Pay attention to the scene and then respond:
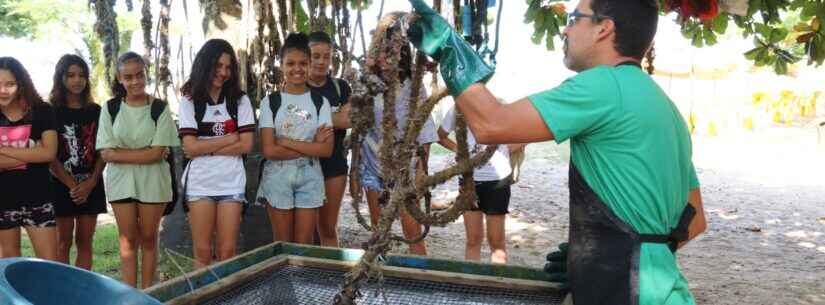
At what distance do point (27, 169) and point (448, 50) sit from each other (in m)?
2.40

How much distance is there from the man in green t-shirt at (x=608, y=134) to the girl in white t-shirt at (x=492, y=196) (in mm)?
2042

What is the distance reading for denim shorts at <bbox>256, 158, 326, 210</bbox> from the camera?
3.42 metres

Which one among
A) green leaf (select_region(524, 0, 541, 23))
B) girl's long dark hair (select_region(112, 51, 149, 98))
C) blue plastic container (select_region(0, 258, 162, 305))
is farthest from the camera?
A: green leaf (select_region(524, 0, 541, 23))

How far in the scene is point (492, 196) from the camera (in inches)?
147

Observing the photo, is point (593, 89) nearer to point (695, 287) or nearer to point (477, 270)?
point (477, 270)

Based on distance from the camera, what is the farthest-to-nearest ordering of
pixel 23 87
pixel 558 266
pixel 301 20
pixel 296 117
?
pixel 301 20 → pixel 296 117 → pixel 23 87 → pixel 558 266

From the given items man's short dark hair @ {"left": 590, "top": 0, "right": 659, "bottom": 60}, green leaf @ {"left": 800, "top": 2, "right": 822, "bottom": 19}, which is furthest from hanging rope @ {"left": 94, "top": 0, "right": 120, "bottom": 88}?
green leaf @ {"left": 800, "top": 2, "right": 822, "bottom": 19}

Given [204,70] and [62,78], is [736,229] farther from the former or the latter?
[62,78]

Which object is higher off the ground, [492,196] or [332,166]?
[332,166]

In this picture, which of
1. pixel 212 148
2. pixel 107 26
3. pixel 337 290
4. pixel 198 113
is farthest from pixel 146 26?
pixel 337 290

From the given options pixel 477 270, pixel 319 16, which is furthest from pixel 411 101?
pixel 319 16

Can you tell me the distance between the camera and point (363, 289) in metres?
2.57

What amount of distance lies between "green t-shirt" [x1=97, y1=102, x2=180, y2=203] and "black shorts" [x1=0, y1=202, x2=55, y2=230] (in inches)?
12.5

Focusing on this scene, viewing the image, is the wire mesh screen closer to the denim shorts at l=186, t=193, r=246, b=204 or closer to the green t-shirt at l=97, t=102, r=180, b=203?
the denim shorts at l=186, t=193, r=246, b=204
